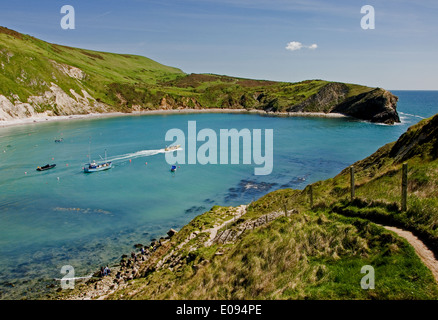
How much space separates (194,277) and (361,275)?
38.2ft

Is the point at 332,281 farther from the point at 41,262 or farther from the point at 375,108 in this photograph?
the point at 375,108

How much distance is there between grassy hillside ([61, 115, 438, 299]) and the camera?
11922 millimetres

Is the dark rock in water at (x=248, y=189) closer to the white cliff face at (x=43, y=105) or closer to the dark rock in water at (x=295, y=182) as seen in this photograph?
the dark rock in water at (x=295, y=182)

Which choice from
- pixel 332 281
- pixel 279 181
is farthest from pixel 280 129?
pixel 332 281

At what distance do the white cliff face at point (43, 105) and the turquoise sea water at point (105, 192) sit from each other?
5133cm

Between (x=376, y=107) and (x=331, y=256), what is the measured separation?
18540cm

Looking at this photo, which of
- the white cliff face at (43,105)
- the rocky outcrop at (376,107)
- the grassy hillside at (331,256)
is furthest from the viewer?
the rocky outcrop at (376,107)

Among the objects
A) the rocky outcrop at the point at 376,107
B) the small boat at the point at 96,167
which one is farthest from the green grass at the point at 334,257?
the rocky outcrop at the point at 376,107

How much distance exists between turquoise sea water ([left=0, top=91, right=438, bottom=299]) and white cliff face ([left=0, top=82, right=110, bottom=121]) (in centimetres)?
Result: 5133

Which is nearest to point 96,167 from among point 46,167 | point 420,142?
point 46,167

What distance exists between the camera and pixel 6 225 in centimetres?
4369

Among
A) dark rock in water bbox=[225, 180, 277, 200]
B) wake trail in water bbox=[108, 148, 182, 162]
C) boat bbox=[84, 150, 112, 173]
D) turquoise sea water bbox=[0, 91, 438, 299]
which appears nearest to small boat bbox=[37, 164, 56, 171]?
turquoise sea water bbox=[0, 91, 438, 299]

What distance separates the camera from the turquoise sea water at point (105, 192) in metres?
35.7

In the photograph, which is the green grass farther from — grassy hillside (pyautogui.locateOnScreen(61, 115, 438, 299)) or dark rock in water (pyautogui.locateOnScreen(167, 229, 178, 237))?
dark rock in water (pyautogui.locateOnScreen(167, 229, 178, 237))
